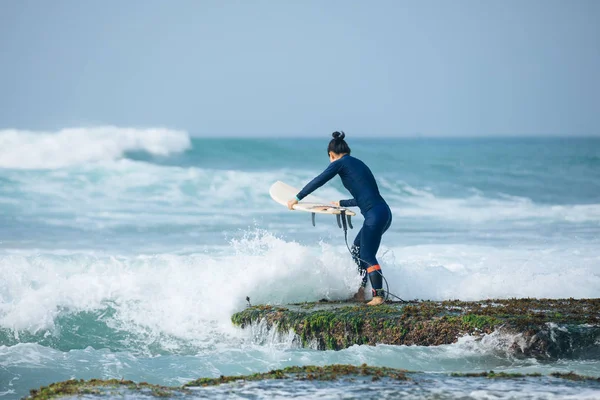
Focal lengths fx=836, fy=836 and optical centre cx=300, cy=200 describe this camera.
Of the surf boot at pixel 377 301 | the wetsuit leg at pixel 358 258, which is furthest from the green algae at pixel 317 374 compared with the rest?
the wetsuit leg at pixel 358 258

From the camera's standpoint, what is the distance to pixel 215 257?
591 inches

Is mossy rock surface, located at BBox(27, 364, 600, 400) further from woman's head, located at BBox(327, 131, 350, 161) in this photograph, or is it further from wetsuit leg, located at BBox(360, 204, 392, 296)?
woman's head, located at BBox(327, 131, 350, 161)

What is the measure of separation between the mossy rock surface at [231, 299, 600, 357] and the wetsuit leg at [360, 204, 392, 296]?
30 cm

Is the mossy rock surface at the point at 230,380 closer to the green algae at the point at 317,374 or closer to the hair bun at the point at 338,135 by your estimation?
the green algae at the point at 317,374

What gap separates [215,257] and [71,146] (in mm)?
22954

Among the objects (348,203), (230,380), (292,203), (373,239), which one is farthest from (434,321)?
(230,380)

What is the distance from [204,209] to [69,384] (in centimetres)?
2068

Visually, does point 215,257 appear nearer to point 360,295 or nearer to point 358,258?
point 360,295

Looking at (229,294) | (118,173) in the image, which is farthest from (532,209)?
(229,294)

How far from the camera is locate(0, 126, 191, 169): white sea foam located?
34000 mm

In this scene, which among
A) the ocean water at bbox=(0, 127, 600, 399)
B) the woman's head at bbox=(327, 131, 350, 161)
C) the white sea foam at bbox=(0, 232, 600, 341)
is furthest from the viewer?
the white sea foam at bbox=(0, 232, 600, 341)

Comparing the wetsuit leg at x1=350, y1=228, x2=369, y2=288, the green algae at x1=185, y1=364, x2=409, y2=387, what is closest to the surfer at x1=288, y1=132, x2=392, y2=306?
the wetsuit leg at x1=350, y1=228, x2=369, y2=288

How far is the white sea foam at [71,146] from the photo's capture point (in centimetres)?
3400

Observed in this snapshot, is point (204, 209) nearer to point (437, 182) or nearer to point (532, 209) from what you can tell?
point (532, 209)
